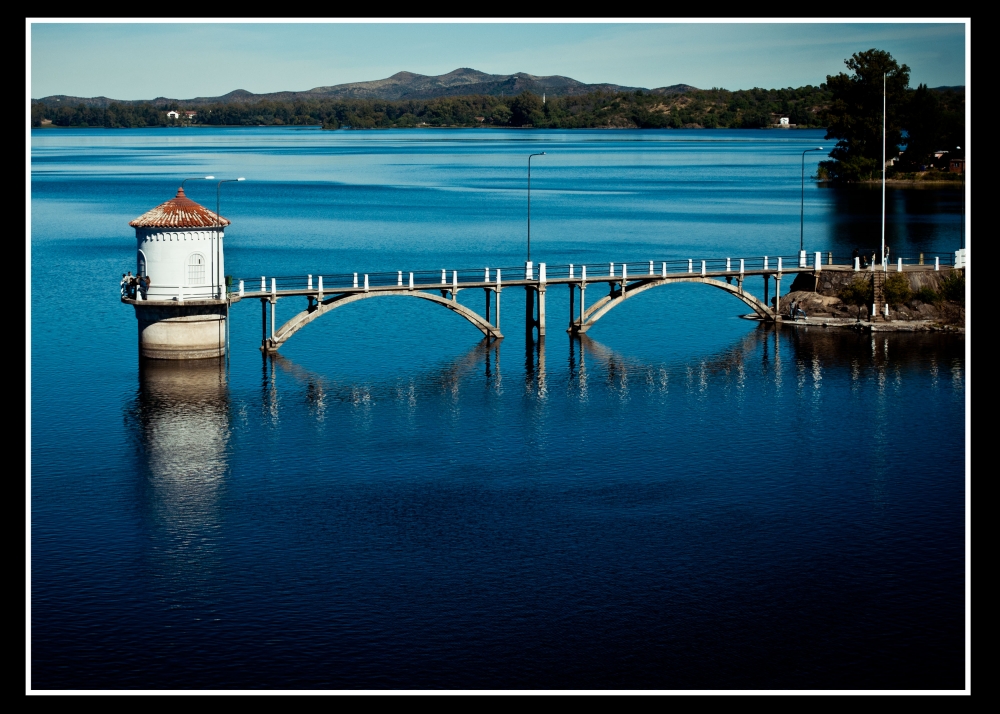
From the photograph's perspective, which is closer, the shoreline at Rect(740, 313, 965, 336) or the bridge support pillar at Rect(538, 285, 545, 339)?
the bridge support pillar at Rect(538, 285, 545, 339)

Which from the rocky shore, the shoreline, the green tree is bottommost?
the shoreline

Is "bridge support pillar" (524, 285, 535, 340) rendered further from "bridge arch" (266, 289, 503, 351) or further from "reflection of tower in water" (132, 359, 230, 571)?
"reflection of tower in water" (132, 359, 230, 571)

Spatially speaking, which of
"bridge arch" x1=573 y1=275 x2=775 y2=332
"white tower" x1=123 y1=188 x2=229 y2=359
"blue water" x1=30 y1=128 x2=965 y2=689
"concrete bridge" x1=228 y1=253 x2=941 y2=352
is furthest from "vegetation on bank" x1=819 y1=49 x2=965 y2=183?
"white tower" x1=123 y1=188 x2=229 y2=359

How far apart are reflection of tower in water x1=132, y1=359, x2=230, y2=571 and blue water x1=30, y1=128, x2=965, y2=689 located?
149mm

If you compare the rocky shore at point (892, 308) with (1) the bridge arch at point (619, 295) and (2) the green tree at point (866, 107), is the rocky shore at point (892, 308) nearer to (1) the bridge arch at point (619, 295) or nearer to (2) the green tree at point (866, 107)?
(1) the bridge arch at point (619, 295)

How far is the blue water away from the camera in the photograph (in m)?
36.2

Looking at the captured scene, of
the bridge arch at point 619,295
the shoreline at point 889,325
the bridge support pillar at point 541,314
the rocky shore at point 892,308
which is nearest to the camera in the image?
the bridge support pillar at point 541,314

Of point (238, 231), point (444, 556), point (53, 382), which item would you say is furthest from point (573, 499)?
point (238, 231)

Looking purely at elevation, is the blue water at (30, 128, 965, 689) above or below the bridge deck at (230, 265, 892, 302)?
below

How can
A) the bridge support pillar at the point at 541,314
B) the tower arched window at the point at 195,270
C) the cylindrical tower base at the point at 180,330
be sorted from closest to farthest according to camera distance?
the tower arched window at the point at 195,270, the cylindrical tower base at the point at 180,330, the bridge support pillar at the point at 541,314

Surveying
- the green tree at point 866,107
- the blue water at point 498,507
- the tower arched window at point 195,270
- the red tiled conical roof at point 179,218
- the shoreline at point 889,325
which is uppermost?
the green tree at point 866,107

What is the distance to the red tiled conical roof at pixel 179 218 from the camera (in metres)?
68.0

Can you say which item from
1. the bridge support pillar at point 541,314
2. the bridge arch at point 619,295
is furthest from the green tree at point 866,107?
the bridge support pillar at point 541,314
